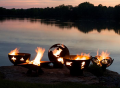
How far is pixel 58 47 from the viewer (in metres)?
8.69

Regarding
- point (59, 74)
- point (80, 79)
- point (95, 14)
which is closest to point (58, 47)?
point (59, 74)

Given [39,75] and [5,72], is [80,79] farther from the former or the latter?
[5,72]

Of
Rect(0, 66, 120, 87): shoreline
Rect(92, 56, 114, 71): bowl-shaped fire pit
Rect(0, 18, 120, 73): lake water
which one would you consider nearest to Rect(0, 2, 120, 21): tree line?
Rect(0, 18, 120, 73): lake water

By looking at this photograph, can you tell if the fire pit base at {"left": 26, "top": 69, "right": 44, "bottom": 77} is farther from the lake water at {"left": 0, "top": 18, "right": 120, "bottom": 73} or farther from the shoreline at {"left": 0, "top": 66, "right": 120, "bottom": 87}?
the lake water at {"left": 0, "top": 18, "right": 120, "bottom": 73}

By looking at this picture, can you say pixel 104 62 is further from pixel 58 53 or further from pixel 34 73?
pixel 34 73

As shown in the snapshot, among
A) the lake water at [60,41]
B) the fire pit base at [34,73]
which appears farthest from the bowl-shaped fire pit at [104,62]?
the fire pit base at [34,73]

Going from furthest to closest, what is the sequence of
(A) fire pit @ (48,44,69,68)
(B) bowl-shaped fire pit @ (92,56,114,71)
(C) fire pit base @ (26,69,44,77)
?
1. (A) fire pit @ (48,44,69,68)
2. (B) bowl-shaped fire pit @ (92,56,114,71)
3. (C) fire pit base @ (26,69,44,77)

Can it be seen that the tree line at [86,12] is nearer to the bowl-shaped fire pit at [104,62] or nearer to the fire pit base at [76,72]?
the bowl-shaped fire pit at [104,62]

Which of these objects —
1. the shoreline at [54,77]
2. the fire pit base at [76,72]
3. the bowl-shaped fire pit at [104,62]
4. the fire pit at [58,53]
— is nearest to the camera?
the shoreline at [54,77]

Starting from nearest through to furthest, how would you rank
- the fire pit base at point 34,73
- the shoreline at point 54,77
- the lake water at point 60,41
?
the shoreline at point 54,77, the fire pit base at point 34,73, the lake water at point 60,41

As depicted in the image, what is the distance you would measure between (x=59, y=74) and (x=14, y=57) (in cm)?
211

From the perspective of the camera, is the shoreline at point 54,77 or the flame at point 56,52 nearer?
the shoreline at point 54,77

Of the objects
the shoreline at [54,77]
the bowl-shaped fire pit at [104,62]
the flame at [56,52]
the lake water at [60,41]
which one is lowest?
the lake water at [60,41]

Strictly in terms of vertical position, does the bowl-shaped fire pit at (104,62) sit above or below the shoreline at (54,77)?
above
